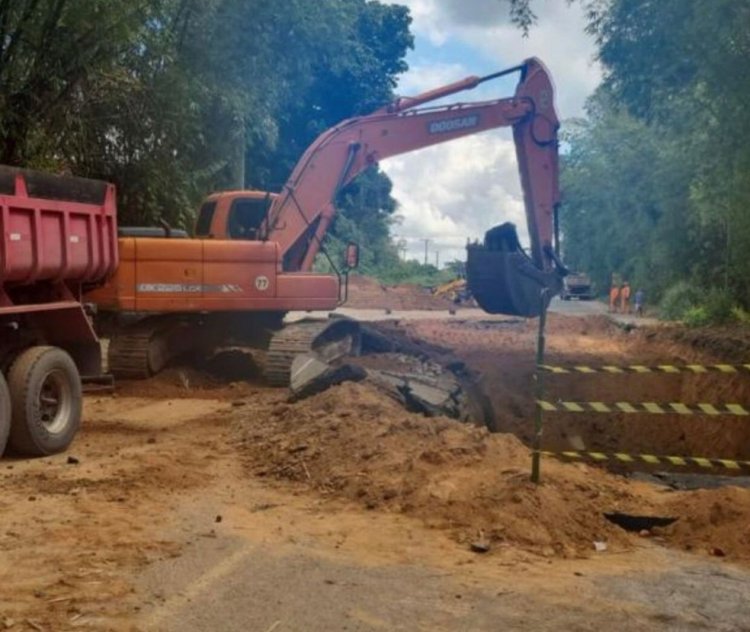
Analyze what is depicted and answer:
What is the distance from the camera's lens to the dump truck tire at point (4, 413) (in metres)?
8.41

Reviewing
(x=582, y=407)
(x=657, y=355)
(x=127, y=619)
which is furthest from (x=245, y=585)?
(x=657, y=355)

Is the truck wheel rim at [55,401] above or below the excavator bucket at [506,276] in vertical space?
below

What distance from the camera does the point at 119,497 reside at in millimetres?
7430

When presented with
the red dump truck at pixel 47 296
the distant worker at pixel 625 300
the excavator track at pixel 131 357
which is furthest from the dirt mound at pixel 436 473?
the distant worker at pixel 625 300

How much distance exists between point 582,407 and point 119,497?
146 inches

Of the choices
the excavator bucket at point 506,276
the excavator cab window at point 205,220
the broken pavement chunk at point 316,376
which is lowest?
the broken pavement chunk at point 316,376

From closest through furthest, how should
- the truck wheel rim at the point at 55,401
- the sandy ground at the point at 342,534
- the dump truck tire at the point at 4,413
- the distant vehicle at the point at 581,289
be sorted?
the sandy ground at the point at 342,534 → the dump truck tire at the point at 4,413 → the truck wheel rim at the point at 55,401 → the distant vehicle at the point at 581,289

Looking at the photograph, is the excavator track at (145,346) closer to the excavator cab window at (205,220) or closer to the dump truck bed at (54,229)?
the excavator cab window at (205,220)

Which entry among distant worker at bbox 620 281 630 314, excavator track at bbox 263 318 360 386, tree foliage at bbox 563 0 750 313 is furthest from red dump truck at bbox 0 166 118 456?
distant worker at bbox 620 281 630 314

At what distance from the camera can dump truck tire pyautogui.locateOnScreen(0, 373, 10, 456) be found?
331 inches

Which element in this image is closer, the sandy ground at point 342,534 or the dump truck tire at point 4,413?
the sandy ground at point 342,534

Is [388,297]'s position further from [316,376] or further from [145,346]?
[316,376]

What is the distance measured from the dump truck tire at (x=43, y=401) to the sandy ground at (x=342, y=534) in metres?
0.20

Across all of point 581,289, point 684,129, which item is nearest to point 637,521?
point 684,129
